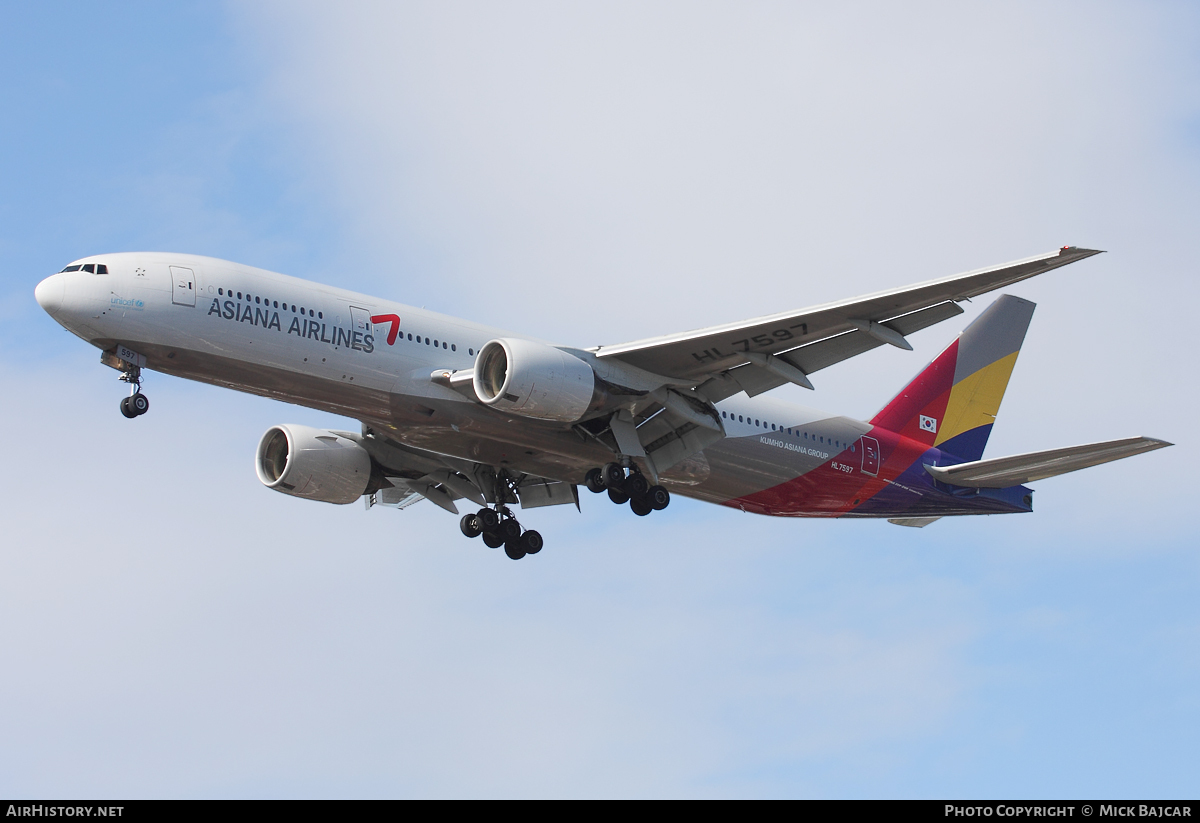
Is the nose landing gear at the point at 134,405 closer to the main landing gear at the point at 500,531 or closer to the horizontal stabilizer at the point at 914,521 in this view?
the main landing gear at the point at 500,531

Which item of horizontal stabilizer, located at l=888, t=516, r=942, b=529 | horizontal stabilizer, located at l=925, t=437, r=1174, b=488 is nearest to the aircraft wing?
horizontal stabilizer, located at l=925, t=437, r=1174, b=488

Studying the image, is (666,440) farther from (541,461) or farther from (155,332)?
(155,332)

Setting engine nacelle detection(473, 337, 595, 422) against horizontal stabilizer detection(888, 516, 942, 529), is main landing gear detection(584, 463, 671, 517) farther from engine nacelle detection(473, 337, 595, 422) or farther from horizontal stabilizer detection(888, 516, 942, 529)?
horizontal stabilizer detection(888, 516, 942, 529)

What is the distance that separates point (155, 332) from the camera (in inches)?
1013

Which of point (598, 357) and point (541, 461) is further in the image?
point (541, 461)

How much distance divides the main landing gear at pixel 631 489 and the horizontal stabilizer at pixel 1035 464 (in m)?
8.75

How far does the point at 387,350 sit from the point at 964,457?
17357 millimetres

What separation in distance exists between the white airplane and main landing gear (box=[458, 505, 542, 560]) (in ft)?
0.17

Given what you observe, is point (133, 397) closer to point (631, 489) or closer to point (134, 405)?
point (134, 405)

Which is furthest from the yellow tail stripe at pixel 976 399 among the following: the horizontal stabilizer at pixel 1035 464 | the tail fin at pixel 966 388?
the horizontal stabilizer at pixel 1035 464

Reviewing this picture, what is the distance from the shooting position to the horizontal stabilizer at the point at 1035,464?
28.7 m

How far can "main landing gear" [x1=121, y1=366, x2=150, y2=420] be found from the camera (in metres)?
26.2
